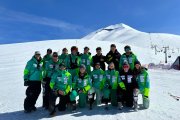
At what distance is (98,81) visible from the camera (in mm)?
8734

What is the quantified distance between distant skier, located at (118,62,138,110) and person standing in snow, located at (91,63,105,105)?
1.96ft

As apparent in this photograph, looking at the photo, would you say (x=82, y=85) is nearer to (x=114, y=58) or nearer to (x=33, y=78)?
(x=33, y=78)

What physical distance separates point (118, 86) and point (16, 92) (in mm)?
5603

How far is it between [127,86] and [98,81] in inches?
35.4

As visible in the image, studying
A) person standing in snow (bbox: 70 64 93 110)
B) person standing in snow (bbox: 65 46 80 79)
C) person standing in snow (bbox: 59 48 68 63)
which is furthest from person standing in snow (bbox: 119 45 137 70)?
person standing in snow (bbox: 59 48 68 63)

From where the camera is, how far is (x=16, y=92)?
1240 centimetres

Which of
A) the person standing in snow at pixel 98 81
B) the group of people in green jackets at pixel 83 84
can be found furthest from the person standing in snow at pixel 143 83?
the person standing in snow at pixel 98 81

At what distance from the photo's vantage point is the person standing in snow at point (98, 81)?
342 inches

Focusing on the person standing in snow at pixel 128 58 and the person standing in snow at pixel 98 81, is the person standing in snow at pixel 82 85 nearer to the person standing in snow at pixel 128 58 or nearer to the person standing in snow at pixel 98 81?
the person standing in snow at pixel 98 81

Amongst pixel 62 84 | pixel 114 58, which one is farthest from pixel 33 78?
pixel 114 58

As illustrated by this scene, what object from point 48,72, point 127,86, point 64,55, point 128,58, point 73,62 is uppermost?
point 64,55

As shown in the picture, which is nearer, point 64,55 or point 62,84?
point 62,84

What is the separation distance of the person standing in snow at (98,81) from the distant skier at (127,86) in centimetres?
60

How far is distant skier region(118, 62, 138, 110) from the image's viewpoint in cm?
841
